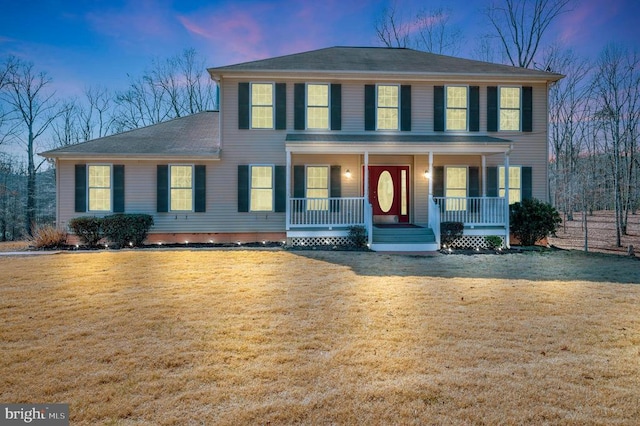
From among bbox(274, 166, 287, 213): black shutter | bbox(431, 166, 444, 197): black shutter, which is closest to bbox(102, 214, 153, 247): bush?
bbox(274, 166, 287, 213): black shutter

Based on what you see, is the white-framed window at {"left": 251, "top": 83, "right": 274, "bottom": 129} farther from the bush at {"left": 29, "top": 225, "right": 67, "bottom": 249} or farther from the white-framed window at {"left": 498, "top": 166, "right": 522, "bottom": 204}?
the white-framed window at {"left": 498, "top": 166, "right": 522, "bottom": 204}

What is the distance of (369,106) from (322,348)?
11.2 meters

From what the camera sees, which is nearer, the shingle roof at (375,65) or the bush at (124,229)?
the bush at (124,229)

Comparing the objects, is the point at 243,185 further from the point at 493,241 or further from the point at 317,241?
the point at 493,241

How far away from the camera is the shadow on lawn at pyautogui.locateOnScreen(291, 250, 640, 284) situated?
8.48m

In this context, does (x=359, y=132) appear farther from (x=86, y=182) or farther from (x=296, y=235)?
(x=86, y=182)

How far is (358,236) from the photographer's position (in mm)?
12188

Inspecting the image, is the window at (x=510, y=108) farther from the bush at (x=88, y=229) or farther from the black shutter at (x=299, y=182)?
the bush at (x=88, y=229)

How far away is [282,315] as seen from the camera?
17.8ft

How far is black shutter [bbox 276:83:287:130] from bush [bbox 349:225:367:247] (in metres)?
4.64

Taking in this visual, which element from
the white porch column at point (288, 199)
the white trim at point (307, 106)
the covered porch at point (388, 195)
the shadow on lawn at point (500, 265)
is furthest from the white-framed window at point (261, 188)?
the shadow on lawn at point (500, 265)

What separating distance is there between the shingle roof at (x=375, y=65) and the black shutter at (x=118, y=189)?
4.81 metres

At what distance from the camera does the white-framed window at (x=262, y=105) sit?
13688 mm

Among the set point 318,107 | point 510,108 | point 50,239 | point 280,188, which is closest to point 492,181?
point 510,108
